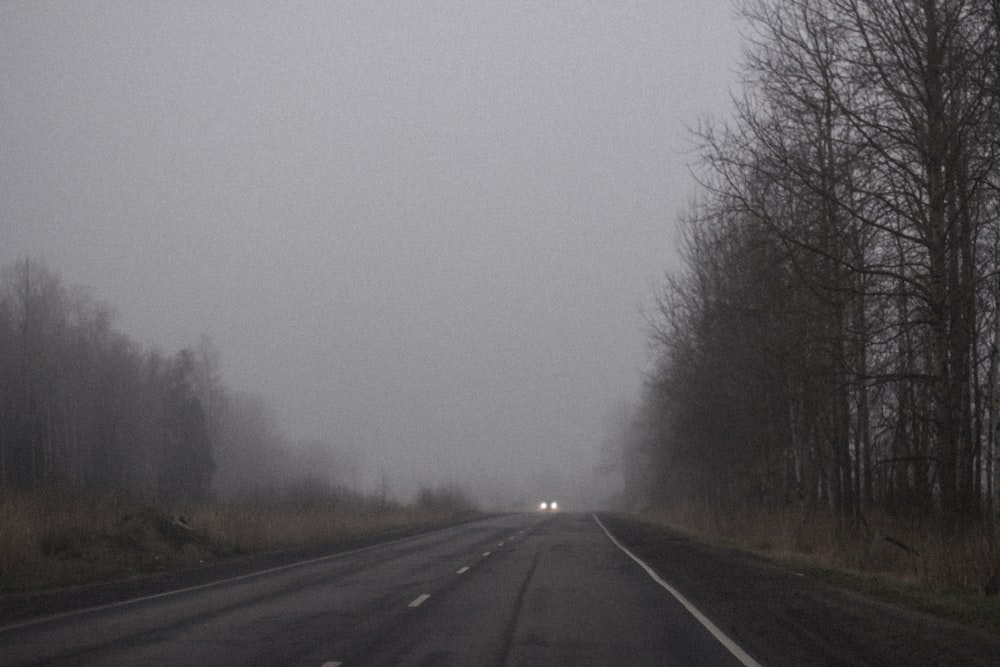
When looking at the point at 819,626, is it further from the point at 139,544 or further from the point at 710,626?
the point at 139,544

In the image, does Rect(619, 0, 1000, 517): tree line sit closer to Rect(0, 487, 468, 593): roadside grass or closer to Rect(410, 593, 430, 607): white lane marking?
Rect(410, 593, 430, 607): white lane marking

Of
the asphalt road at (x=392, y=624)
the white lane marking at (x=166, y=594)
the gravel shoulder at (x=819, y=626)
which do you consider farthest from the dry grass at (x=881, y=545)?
the white lane marking at (x=166, y=594)

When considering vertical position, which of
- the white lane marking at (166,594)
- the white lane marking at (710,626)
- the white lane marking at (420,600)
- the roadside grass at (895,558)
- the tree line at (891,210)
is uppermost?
the tree line at (891,210)

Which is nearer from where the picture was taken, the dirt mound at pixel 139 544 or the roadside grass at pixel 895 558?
the roadside grass at pixel 895 558

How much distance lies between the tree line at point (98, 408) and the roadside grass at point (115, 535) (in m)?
13.1

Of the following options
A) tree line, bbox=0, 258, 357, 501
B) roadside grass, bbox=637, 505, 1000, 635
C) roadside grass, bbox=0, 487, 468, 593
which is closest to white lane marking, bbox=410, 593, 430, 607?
roadside grass, bbox=637, 505, 1000, 635

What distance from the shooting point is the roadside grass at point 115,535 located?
2059cm

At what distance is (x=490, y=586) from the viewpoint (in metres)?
18.3

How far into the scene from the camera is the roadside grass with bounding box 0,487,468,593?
67.6ft

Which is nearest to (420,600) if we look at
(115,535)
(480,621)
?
(480,621)

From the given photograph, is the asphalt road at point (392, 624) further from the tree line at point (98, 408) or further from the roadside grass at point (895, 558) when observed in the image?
the tree line at point (98, 408)

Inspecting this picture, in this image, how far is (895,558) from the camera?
62.3ft

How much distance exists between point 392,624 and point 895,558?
10645 mm

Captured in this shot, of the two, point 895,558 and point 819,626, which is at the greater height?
point 895,558
